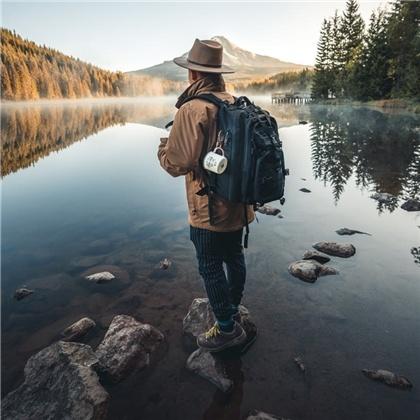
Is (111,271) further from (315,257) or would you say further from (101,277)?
(315,257)

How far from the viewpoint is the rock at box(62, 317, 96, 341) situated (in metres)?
4.22

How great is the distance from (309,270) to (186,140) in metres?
3.55

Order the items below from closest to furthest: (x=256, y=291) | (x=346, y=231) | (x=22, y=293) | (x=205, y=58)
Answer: (x=205, y=58) < (x=256, y=291) < (x=22, y=293) < (x=346, y=231)

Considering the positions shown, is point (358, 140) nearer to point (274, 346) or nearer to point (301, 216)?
point (301, 216)

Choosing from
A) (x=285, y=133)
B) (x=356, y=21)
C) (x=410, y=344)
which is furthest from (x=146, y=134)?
(x=356, y=21)

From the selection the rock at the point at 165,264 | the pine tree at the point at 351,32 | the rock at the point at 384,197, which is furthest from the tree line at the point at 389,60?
the rock at the point at 165,264

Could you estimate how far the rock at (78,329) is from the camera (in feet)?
13.9

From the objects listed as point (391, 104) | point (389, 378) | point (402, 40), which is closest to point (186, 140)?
point (389, 378)

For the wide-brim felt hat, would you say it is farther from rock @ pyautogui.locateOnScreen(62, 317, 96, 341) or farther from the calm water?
rock @ pyautogui.locateOnScreen(62, 317, 96, 341)

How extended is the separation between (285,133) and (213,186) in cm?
2369

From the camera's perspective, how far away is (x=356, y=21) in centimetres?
7019

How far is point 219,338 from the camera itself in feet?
12.6

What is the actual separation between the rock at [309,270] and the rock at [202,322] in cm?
143

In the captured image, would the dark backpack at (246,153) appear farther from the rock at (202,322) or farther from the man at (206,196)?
the rock at (202,322)
